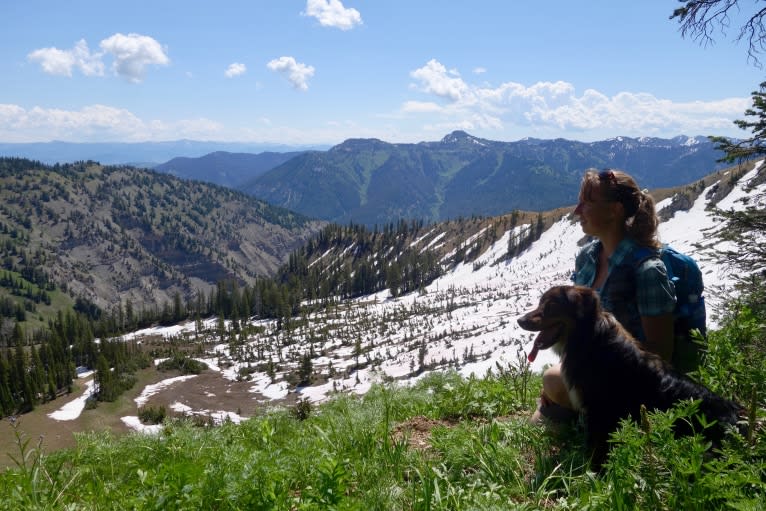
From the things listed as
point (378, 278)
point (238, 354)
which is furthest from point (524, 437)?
point (378, 278)

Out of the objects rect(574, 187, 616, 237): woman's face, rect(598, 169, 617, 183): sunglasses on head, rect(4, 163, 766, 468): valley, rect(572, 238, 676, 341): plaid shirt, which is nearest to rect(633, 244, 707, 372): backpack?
rect(572, 238, 676, 341): plaid shirt

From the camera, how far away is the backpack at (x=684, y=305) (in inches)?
174

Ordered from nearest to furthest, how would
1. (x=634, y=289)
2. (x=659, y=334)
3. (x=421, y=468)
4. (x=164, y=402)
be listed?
1. (x=421, y=468)
2. (x=659, y=334)
3. (x=634, y=289)
4. (x=164, y=402)

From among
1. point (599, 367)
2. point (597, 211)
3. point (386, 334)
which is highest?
point (597, 211)

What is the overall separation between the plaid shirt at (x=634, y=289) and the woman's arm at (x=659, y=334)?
0.06 meters

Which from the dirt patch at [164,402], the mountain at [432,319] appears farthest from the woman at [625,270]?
the dirt patch at [164,402]

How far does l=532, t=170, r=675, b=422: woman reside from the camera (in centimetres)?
419

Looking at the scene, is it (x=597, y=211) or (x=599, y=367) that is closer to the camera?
(x=599, y=367)

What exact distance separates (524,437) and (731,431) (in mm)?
1828

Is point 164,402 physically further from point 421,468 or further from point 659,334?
point 659,334

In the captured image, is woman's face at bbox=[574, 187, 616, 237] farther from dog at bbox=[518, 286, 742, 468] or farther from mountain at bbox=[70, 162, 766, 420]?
mountain at bbox=[70, 162, 766, 420]

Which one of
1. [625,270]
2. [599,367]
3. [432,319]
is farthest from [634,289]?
[432,319]

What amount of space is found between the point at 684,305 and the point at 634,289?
1.71 ft

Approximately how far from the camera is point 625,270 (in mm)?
4469
